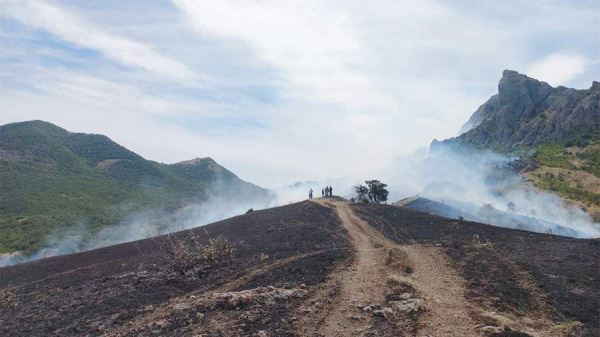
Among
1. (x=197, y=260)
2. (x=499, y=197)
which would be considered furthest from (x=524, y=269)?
(x=499, y=197)

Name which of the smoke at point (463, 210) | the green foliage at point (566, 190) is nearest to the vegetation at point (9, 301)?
the smoke at point (463, 210)

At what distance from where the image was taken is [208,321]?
1226cm

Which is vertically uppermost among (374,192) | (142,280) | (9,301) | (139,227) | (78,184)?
(78,184)

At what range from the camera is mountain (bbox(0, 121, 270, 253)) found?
208 feet

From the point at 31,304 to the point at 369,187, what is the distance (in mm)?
41323

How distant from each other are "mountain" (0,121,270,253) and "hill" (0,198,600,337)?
136 feet

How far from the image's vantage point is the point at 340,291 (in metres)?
13.9

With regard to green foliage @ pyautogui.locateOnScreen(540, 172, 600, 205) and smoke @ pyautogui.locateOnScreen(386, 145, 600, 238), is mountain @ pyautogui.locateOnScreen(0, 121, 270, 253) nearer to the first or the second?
smoke @ pyautogui.locateOnScreen(386, 145, 600, 238)

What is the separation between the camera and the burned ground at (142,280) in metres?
13.8

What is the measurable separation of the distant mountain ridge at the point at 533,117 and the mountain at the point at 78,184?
61694 mm

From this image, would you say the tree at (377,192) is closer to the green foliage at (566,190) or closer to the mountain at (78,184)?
the green foliage at (566,190)

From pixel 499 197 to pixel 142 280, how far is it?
5893cm

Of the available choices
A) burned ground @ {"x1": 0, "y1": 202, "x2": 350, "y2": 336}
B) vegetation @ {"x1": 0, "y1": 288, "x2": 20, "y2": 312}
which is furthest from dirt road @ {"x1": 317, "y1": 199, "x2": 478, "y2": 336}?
vegetation @ {"x1": 0, "y1": 288, "x2": 20, "y2": 312}

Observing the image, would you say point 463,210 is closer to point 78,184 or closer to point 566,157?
point 566,157
